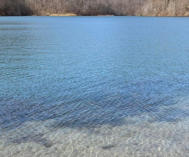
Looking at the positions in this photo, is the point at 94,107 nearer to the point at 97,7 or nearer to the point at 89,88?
the point at 89,88

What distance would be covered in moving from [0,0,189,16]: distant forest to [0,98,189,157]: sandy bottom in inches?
3837

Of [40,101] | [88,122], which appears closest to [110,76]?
[40,101]

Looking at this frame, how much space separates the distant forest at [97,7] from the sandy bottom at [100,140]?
97.5 m

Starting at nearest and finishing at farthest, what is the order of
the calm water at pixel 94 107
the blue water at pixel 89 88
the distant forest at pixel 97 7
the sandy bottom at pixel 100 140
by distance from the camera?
the sandy bottom at pixel 100 140, the calm water at pixel 94 107, the blue water at pixel 89 88, the distant forest at pixel 97 7

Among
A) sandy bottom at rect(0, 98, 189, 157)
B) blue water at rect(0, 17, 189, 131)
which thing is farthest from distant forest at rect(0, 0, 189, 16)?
sandy bottom at rect(0, 98, 189, 157)

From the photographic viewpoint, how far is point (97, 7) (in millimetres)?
119375

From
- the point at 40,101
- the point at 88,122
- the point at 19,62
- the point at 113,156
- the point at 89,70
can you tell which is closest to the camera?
the point at 113,156

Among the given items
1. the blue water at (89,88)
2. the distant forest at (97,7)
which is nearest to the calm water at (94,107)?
the blue water at (89,88)

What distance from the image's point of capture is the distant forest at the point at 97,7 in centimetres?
10288

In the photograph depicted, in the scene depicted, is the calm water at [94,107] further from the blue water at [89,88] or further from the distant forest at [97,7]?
the distant forest at [97,7]

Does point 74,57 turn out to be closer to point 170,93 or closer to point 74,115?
point 170,93

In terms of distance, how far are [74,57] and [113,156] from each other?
1168cm

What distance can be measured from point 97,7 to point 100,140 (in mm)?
116133

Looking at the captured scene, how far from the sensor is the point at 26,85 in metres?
11.1
